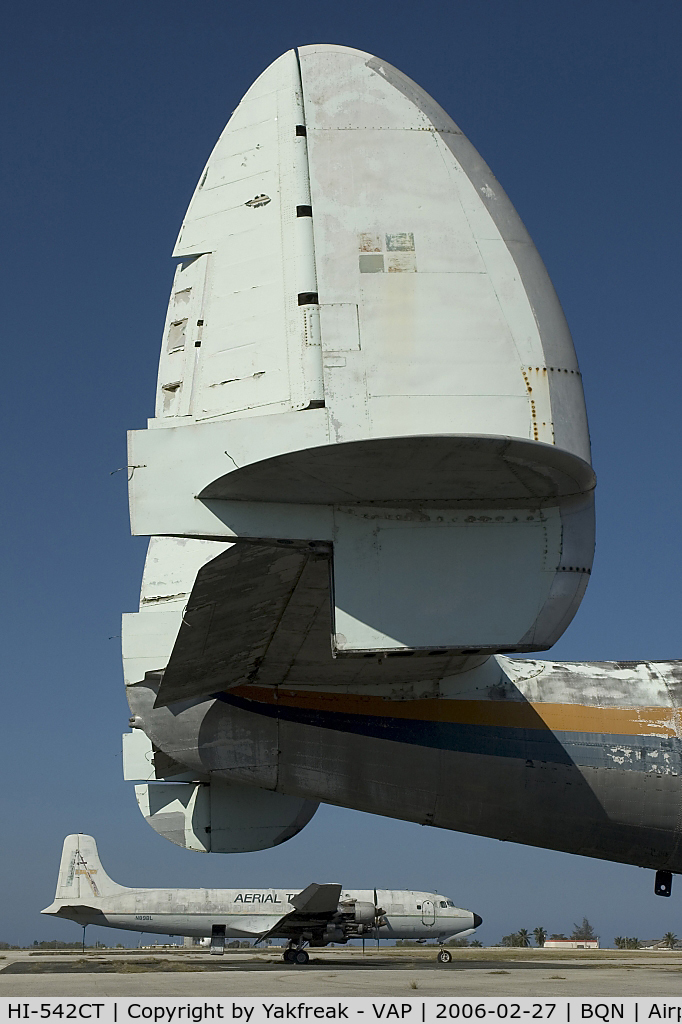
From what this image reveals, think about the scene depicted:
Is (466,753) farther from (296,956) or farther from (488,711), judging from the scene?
(296,956)

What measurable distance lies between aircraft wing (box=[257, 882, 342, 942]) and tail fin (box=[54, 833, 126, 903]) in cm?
1515

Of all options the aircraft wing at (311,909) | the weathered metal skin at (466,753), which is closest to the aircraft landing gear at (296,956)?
the aircraft wing at (311,909)

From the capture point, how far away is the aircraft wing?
29969 millimetres

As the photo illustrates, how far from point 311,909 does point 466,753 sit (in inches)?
827

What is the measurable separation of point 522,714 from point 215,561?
705cm

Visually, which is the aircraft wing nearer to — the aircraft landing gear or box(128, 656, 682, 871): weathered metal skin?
the aircraft landing gear

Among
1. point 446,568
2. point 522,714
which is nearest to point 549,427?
point 446,568

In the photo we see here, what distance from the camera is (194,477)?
6.86 metres

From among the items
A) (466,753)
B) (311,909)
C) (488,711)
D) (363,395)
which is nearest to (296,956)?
(311,909)

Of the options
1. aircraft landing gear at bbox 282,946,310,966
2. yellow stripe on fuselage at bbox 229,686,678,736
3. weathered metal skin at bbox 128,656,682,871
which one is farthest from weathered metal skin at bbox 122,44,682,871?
aircraft landing gear at bbox 282,946,310,966

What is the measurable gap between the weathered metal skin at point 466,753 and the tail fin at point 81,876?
34.9 meters

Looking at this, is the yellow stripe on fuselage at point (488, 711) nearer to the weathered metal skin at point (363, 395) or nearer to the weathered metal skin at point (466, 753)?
the weathered metal skin at point (466, 753)
